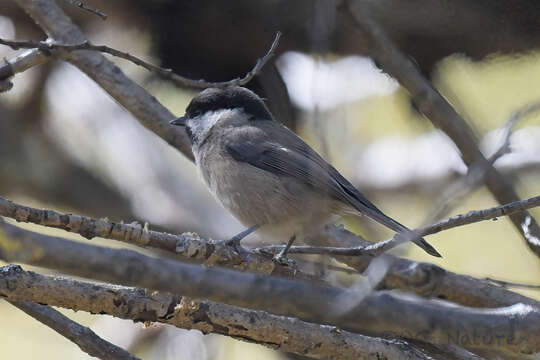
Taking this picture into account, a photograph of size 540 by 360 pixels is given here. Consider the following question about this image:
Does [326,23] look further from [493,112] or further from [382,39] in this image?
[493,112]

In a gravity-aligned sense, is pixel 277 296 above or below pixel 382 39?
below

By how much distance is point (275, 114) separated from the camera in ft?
14.1

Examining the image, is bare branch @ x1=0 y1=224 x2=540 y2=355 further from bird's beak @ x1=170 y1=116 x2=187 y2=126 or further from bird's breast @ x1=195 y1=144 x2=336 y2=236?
bird's beak @ x1=170 y1=116 x2=187 y2=126

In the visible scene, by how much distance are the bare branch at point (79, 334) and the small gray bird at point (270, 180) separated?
115 cm

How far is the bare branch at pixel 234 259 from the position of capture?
2.38m

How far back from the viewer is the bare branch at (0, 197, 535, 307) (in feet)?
7.80

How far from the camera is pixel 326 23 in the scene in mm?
2838

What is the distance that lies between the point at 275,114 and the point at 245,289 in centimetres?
292

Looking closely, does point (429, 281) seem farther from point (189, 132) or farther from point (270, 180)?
point (189, 132)

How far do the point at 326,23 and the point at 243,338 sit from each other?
47.2 inches

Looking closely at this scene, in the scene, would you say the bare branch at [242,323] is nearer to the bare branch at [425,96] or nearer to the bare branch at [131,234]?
the bare branch at [131,234]

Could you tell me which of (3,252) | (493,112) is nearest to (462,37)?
(493,112)

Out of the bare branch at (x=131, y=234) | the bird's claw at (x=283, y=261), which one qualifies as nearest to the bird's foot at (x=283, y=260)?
the bird's claw at (x=283, y=261)

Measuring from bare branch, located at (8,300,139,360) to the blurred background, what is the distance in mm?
1256
